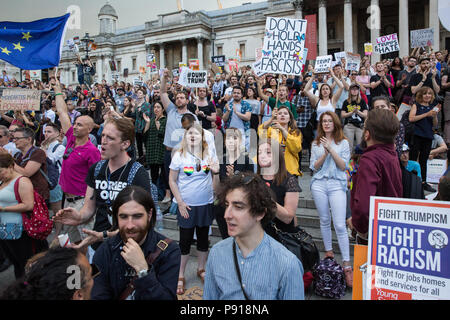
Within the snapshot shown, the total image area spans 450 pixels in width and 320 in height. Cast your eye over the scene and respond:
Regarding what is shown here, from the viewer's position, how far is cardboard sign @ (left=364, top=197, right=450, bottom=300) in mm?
1874

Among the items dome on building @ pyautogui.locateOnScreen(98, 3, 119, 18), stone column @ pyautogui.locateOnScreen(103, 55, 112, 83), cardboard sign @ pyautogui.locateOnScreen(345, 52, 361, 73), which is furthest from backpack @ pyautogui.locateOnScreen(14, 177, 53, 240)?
dome on building @ pyautogui.locateOnScreen(98, 3, 119, 18)

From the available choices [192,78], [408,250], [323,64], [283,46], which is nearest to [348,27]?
[323,64]

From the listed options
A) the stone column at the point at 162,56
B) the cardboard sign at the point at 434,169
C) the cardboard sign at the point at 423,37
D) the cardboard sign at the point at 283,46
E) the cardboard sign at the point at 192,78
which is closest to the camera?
the cardboard sign at the point at 434,169

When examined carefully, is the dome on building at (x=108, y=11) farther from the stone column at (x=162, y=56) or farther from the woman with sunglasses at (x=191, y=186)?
the woman with sunglasses at (x=191, y=186)

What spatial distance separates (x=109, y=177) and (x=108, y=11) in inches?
2989

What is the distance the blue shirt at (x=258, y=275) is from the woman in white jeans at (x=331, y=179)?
7.04 ft

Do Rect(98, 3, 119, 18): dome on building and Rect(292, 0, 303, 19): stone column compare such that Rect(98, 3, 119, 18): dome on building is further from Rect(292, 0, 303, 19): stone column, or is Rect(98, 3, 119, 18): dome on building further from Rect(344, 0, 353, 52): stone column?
Rect(344, 0, 353, 52): stone column

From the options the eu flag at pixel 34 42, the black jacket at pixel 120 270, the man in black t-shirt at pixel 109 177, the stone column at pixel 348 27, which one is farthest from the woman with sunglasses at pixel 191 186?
the stone column at pixel 348 27

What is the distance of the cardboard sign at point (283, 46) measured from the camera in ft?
21.3

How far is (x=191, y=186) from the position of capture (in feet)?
13.2

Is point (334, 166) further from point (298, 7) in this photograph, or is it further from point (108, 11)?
point (108, 11)
